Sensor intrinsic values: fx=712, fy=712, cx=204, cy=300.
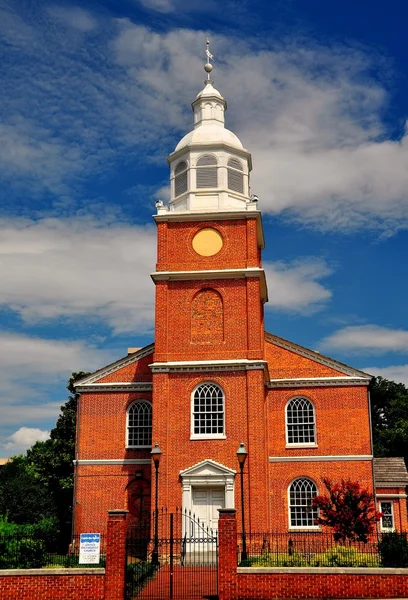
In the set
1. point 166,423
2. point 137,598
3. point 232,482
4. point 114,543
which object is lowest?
point 137,598

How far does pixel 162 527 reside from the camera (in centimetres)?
2973

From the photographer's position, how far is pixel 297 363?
36.4 meters

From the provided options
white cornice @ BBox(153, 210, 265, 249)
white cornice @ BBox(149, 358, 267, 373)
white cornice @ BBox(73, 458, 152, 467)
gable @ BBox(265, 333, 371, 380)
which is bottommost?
white cornice @ BBox(73, 458, 152, 467)

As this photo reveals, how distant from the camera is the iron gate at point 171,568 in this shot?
2038 cm

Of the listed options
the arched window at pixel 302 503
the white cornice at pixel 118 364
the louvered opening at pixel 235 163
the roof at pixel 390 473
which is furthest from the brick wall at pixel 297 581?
the roof at pixel 390 473

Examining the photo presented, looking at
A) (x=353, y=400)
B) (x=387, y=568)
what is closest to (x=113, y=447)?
(x=353, y=400)

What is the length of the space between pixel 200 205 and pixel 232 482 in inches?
510

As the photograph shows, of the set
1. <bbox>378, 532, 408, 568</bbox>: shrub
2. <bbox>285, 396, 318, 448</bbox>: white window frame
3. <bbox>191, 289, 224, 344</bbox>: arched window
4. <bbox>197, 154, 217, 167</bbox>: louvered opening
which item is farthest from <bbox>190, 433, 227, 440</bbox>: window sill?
<bbox>197, 154, 217, 167</bbox>: louvered opening

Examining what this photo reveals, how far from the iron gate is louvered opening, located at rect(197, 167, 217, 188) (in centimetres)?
→ 1527

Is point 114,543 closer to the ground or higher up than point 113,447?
closer to the ground

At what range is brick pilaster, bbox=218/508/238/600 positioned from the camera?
19375 mm

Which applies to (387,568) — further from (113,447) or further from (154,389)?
(113,447)

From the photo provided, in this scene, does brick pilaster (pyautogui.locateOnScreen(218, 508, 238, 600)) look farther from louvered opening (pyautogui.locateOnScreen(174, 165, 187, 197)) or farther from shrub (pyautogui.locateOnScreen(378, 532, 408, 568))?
louvered opening (pyautogui.locateOnScreen(174, 165, 187, 197))

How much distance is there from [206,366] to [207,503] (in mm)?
5911
